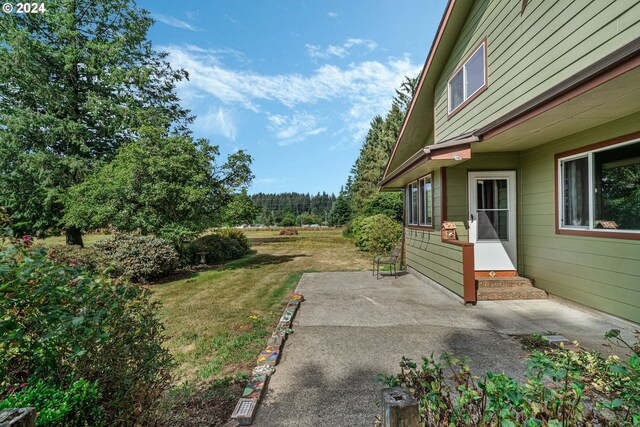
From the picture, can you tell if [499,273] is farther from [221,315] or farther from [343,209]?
[343,209]

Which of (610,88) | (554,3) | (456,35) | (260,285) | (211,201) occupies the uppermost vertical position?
(456,35)

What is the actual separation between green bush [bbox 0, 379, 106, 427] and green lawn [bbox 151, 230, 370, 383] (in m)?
1.79

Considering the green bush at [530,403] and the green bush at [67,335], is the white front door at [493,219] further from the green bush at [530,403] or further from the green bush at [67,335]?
the green bush at [67,335]

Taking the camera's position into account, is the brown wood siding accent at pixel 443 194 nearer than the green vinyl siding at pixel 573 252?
No

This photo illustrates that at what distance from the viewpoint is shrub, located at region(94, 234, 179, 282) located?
26.8ft

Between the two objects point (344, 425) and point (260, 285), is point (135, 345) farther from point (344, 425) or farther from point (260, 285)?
point (260, 285)

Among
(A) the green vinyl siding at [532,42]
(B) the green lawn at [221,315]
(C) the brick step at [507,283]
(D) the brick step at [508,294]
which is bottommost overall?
(B) the green lawn at [221,315]

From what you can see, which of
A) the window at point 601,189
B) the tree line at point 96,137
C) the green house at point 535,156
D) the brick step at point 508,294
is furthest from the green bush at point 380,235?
the window at point 601,189

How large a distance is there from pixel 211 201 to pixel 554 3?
33.1 ft

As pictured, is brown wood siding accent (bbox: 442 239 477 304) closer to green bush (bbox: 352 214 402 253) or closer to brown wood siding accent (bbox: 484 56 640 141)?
brown wood siding accent (bbox: 484 56 640 141)

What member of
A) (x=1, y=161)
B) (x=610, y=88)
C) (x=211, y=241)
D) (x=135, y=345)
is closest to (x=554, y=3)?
(x=610, y=88)

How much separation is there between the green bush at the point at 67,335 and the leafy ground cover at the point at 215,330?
21.8 inches

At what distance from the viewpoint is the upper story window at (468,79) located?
20.4ft

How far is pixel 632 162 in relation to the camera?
3900 millimetres
